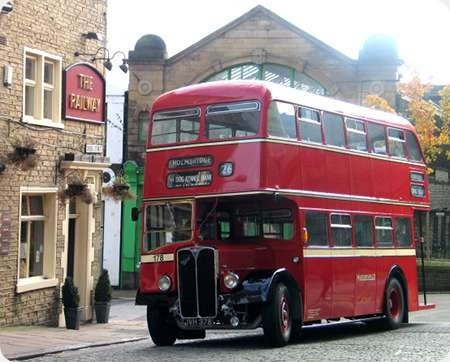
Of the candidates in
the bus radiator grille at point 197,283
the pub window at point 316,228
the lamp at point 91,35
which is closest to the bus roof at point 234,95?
the pub window at point 316,228

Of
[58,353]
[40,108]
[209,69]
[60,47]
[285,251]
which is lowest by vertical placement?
[58,353]

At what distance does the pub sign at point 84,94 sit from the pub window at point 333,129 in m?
7.13

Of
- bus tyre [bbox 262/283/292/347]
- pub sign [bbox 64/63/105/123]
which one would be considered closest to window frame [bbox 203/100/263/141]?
bus tyre [bbox 262/283/292/347]

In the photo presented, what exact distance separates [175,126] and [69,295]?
639 cm

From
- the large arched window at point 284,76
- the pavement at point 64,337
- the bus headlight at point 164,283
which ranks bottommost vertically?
the pavement at point 64,337

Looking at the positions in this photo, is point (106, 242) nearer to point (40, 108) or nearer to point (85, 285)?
point (85, 285)

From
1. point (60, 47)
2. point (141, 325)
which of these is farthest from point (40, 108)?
point (141, 325)

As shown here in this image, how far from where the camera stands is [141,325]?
73.6 feet

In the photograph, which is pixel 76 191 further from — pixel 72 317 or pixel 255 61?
pixel 255 61

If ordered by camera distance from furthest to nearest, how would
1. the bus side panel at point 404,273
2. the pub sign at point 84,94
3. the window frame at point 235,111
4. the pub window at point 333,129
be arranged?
the pub sign at point 84,94 → the bus side panel at point 404,273 → the pub window at point 333,129 → the window frame at point 235,111

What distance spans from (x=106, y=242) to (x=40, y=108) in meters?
15.4

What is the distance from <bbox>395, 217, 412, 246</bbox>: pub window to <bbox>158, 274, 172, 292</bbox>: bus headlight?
259 inches

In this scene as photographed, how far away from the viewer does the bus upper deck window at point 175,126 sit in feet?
51.3

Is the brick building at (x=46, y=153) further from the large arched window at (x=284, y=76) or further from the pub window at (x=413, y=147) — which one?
the large arched window at (x=284, y=76)
